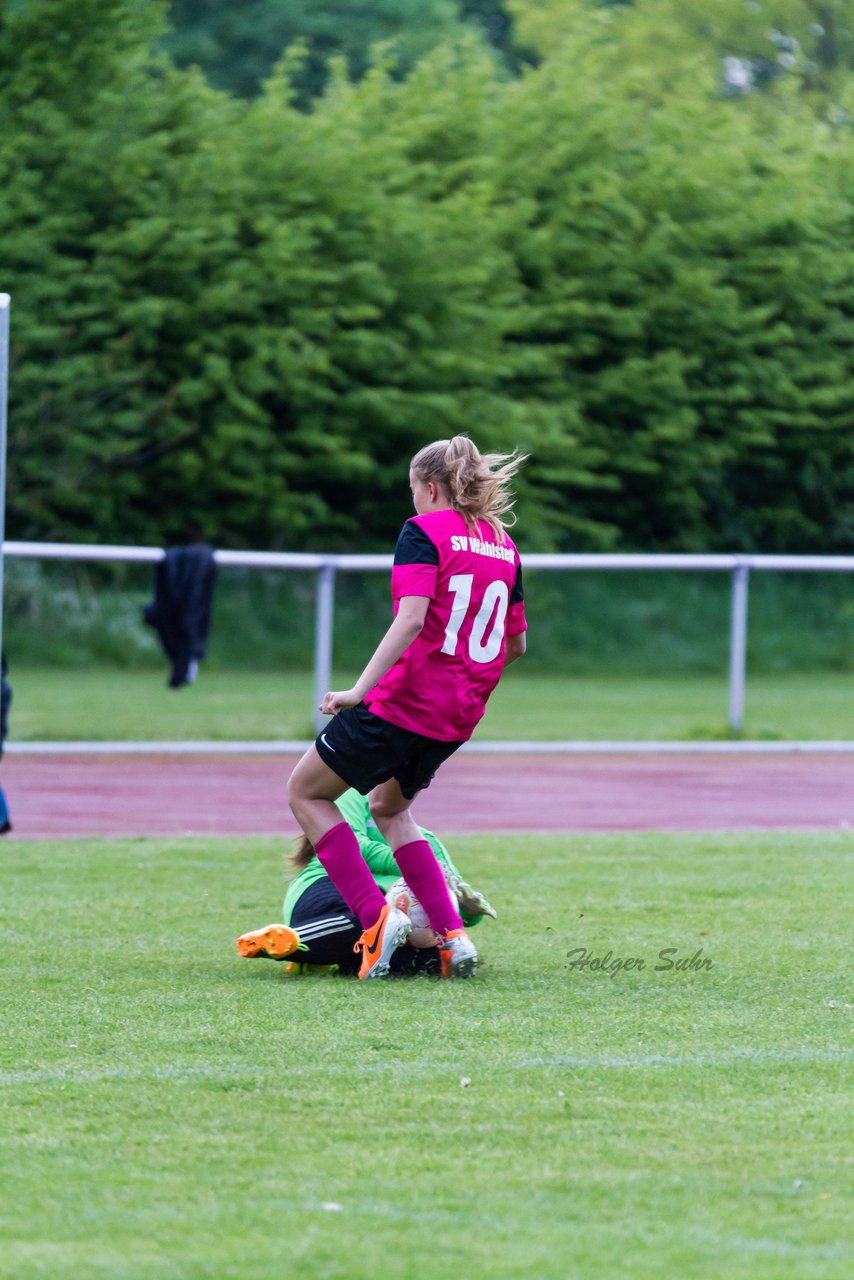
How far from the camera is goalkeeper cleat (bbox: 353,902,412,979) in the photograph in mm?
5852

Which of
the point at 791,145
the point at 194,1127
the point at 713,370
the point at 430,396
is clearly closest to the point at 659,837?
the point at 194,1127

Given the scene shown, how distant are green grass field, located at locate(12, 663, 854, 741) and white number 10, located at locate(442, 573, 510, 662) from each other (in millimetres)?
8713

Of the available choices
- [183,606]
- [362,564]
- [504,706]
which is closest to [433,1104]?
[183,606]

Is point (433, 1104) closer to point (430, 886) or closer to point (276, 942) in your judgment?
point (430, 886)

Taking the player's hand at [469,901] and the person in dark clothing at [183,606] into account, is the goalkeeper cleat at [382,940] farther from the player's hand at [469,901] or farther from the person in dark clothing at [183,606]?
the person in dark clothing at [183,606]

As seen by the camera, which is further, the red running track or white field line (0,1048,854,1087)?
the red running track

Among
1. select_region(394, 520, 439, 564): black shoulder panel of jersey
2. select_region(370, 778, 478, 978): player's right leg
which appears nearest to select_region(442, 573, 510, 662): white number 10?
select_region(394, 520, 439, 564): black shoulder panel of jersey

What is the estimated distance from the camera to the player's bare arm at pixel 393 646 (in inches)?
218

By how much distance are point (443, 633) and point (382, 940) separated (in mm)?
990

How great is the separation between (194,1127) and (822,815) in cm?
786

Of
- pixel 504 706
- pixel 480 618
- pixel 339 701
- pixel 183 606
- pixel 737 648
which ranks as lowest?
pixel 504 706

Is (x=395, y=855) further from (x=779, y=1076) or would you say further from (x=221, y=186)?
(x=221, y=186)

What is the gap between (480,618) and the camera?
5793 millimetres

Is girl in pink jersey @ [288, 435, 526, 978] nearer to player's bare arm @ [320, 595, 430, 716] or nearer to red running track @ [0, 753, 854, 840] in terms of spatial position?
player's bare arm @ [320, 595, 430, 716]
